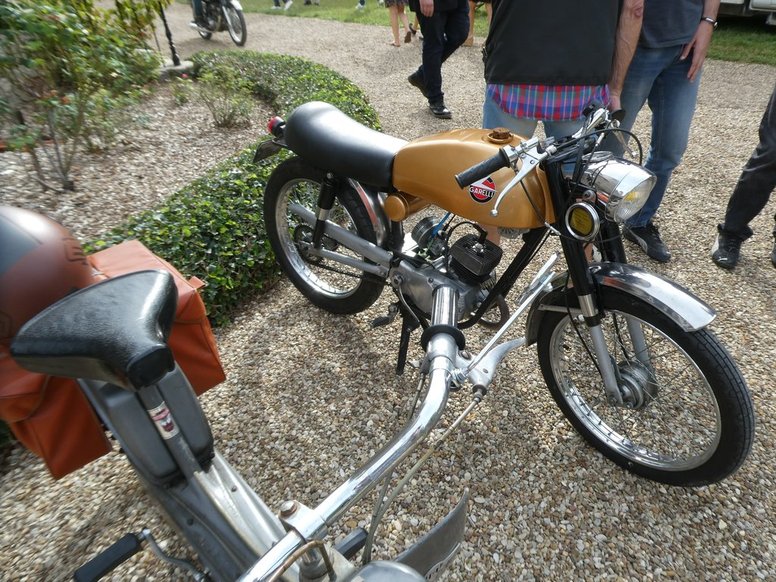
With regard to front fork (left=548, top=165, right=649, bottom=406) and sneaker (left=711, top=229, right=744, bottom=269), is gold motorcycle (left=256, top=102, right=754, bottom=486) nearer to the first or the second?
front fork (left=548, top=165, right=649, bottom=406)

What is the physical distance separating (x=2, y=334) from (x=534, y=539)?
1904 millimetres

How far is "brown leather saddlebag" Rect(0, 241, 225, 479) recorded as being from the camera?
1.54 metres

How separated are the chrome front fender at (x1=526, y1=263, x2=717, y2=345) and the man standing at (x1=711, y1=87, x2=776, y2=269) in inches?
68.6

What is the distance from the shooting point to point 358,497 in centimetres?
91

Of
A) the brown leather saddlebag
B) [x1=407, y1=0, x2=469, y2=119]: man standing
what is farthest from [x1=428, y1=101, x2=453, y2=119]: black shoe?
the brown leather saddlebag

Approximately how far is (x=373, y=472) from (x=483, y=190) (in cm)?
112

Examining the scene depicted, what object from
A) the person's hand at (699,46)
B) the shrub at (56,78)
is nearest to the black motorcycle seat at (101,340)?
the shrub at (56,78)

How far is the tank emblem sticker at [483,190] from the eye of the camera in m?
1.75

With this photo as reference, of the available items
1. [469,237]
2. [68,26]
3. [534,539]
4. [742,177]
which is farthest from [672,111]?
[68,26]

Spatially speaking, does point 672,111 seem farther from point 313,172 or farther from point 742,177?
point 313,172

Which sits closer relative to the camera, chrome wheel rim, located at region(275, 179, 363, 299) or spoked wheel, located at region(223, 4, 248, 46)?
chrome wheel rim, located at region(275, 179, 363, 299)

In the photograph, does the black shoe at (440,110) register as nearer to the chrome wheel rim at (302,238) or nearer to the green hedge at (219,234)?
the green hedge at (219,234)

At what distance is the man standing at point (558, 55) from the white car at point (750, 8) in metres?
6.59

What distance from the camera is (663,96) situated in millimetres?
2848
